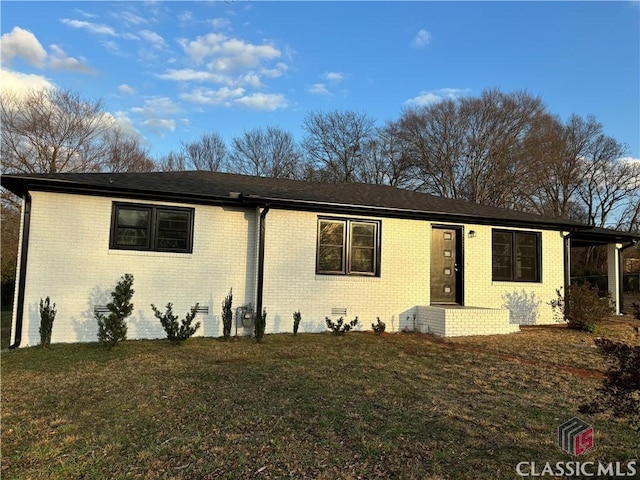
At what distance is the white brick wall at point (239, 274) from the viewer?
304 inches

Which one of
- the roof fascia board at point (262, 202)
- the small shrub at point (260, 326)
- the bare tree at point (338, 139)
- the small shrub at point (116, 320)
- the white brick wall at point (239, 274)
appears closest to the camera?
the small shrub at point (116, 320)

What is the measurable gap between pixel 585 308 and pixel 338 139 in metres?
22.6

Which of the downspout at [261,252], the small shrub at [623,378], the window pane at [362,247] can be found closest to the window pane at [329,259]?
the window pane at [362,247]

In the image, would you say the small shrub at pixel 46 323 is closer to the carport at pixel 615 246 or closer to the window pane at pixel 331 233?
→ the window pane at pixel 331 233

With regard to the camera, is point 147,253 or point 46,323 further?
point 147,253

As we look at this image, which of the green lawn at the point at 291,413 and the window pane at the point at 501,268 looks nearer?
the green lawn at the point at 291,413

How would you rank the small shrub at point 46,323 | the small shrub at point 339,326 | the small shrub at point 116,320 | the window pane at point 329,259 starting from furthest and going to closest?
the window pane at point 329,259, the small shrub at point 339,326, the small shrub at point 46,323, the small shrub at point 116,320

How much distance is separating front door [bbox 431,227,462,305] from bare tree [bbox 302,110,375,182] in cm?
1936

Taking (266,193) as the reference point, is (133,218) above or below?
below

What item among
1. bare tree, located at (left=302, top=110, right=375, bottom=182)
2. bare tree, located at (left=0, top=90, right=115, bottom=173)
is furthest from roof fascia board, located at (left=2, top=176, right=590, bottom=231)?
bare tree, located at (left=302, top=110, right=375, bottom=182)

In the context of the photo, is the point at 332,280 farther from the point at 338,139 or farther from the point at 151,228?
the point at 338,139

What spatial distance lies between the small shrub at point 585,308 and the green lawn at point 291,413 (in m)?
3.16

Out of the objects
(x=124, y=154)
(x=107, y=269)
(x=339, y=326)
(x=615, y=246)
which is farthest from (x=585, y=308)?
(x=124, y=154)

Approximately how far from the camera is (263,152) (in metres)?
30.8
